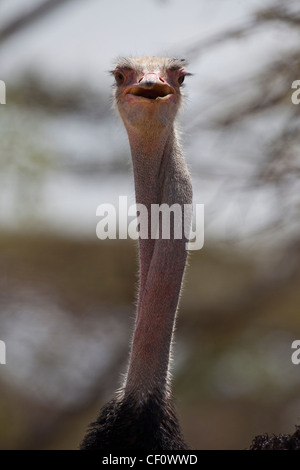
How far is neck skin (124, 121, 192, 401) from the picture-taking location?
3922 millimetres

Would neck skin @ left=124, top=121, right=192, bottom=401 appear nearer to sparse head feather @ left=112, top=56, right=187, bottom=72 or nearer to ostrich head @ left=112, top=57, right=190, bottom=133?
ostrich head @ left=112, top=57, right=190, bottom=133

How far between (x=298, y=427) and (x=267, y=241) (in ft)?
11.7

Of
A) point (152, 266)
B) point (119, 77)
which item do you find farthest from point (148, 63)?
point (152, 266)

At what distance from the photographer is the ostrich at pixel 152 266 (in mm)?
3883

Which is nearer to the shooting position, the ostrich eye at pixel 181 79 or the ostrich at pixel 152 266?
the ostrich at pixel 152 266

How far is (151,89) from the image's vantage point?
4035mm

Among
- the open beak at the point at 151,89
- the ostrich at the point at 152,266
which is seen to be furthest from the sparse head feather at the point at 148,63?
the open beak at the point at 151,89

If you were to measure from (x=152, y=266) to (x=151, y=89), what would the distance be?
64 cm

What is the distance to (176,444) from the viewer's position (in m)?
3.91

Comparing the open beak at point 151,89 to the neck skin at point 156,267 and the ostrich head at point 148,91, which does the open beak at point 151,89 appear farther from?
the neck skin at point 156,267

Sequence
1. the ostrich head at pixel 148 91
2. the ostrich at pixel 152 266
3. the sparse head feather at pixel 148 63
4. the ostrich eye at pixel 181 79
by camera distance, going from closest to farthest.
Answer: the ostrich at pixel 152 266
the ostrich head at pixel 148 91
the sparse head feather at pixel 148 63
the ostrich eye at pixel 181 79

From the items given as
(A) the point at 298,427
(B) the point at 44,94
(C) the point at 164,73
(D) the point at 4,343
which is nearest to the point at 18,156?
(B) the point at 44,94

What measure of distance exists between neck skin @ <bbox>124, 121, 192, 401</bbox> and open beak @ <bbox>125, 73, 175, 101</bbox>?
7.0 inches

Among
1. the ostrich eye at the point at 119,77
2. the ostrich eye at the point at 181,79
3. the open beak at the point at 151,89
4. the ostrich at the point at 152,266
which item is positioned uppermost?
the ostrich eye at the point at 181,79
